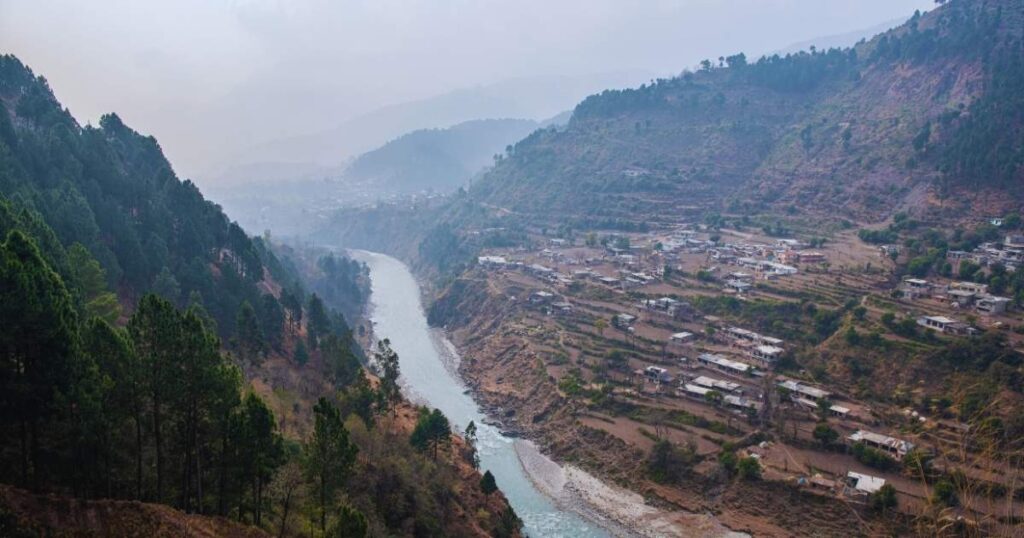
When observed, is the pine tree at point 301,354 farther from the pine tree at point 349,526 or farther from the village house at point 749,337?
the village house at point 749,337

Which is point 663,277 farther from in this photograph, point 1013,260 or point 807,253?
point 1013,260

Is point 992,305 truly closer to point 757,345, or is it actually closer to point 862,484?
point 757,345

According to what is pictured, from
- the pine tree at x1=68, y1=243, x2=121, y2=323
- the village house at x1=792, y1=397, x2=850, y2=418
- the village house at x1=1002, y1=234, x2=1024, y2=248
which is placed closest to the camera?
the pine tree at x1=68, y1=243, x2=121, y2=323

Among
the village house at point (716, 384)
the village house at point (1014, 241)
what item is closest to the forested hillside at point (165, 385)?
the village house at point (716, 384)

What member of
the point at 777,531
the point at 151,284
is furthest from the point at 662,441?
the point at 151,284

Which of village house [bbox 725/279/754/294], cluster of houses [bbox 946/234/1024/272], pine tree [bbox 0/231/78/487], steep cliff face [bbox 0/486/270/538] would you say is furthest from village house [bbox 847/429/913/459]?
pine tree [bbox 0/231/78/487]

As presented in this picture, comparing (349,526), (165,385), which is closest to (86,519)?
(165,385)

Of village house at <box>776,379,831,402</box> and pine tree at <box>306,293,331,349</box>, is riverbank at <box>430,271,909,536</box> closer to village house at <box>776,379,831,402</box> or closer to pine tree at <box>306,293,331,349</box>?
village house at <box>776,379,831,402</box>
